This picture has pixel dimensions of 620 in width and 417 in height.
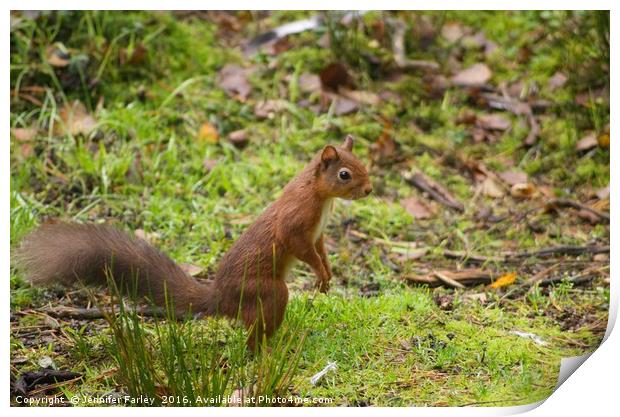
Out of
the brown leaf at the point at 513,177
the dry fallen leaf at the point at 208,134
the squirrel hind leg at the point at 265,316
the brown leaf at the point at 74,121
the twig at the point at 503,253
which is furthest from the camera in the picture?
the brown leaf at the point at 513,177

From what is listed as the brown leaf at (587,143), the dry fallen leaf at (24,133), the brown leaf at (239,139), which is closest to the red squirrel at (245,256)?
the dry fallen leaf at (24,133)

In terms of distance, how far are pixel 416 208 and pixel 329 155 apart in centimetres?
99

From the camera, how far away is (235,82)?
3.59 metres

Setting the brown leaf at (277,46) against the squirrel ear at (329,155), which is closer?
the squirrel ear at (329,155)

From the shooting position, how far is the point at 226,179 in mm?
3182

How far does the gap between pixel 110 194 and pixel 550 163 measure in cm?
147

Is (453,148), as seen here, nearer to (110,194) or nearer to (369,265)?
(369,265)

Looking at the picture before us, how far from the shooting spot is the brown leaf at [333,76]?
3.53 m

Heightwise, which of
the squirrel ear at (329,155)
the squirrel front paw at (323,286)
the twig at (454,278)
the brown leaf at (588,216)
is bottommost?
the twig at (454,278)

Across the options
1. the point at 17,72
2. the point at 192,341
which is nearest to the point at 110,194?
the point at 17,72

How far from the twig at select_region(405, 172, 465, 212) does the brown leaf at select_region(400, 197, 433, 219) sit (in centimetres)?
7

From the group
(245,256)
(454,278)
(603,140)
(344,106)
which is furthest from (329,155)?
(603,140)

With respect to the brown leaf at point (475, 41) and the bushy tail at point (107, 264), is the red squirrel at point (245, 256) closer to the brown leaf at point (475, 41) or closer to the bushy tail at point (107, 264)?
the bushy tail at point (107, 264)

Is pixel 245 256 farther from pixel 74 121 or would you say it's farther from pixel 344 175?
pixel 74 121
